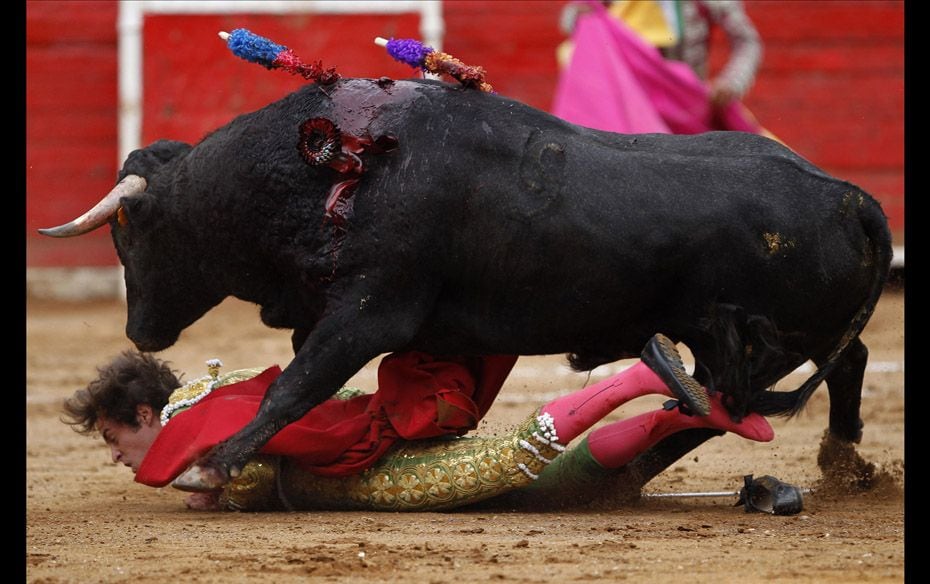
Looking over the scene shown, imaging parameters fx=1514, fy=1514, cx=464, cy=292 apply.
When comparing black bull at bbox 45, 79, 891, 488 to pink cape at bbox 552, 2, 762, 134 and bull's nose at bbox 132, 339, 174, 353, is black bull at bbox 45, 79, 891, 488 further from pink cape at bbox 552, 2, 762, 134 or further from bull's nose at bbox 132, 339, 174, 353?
pink cape at bbox 552, 2, 762, 134

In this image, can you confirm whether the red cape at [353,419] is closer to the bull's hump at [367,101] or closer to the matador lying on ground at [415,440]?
the matador lying on ground at [415,440]

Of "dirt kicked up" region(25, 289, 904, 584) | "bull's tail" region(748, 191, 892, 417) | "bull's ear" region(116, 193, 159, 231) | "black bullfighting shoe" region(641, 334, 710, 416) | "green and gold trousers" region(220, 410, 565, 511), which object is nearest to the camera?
"dirt kicked up" region(25, 289, 904, 584)

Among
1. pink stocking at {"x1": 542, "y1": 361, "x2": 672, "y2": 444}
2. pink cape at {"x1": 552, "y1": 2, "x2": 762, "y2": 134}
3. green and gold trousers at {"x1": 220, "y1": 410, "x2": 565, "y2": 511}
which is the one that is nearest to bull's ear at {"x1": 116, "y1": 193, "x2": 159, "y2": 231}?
green and gold trousers at {"x1": 220, "y1": 410, "x2": 565, "y2": 511}

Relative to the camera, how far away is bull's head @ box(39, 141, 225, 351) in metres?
3.95

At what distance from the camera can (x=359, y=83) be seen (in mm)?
3826

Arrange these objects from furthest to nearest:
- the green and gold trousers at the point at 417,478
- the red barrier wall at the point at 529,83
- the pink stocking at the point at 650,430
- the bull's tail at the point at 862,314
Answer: the red barrier wall at the point at 529,83
the green and gold trousers at the point at 417,478
the pink stocking at the point at 650,430
the bull's tail at the point at 862,314

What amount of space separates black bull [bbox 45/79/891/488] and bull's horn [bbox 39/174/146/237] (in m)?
0.35

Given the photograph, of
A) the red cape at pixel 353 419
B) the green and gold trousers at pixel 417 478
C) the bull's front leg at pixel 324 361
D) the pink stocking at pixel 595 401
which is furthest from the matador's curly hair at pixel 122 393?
the pink stocking at pixel 595 401

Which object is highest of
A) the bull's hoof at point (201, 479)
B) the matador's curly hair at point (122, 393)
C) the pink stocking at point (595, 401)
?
the pink stocking at point (595, 401)

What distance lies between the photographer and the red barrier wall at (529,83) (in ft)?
32.1

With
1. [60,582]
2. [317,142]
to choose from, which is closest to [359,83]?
[317,142]

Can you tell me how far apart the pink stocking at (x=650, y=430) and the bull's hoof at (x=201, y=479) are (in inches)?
33.5

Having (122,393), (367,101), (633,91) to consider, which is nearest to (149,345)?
(122,393)

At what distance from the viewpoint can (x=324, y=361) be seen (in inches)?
141
